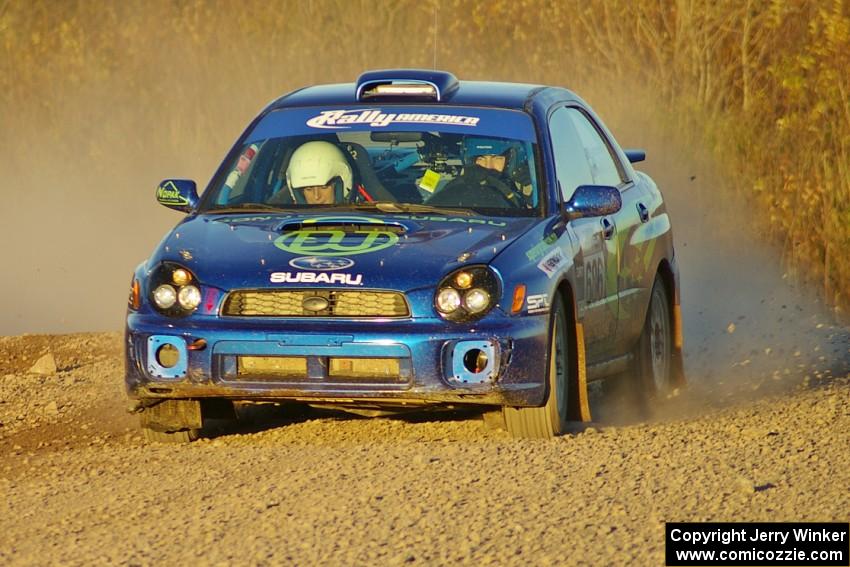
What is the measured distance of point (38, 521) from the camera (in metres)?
7.43

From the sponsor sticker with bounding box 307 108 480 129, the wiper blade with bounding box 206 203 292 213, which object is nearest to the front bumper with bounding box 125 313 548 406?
the wiper blade with bounding box 206 203 292 213

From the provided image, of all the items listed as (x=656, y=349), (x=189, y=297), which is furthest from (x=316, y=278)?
(x=656, y=349)

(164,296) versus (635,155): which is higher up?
(164,296)

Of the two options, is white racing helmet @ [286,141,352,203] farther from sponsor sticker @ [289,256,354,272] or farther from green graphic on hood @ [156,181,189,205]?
sponsor sticker @ [289,256,354,272]

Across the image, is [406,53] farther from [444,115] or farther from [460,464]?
[460,464]

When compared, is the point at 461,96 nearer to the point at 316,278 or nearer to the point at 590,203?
the point at 590,203

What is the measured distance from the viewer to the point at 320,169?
980 cm

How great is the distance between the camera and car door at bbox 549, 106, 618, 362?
9.52 metres

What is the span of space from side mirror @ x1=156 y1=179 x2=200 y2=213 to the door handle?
6.23 feet

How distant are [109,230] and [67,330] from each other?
441 cm

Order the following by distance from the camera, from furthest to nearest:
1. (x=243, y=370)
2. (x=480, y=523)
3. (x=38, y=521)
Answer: (x=243, y=370) < (x=38, y=521) < (x=480, y=523)

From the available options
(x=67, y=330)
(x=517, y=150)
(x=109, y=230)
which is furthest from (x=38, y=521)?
(x=109, y=230)

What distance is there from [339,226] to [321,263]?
0.48m

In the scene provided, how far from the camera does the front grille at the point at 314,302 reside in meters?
8.55
